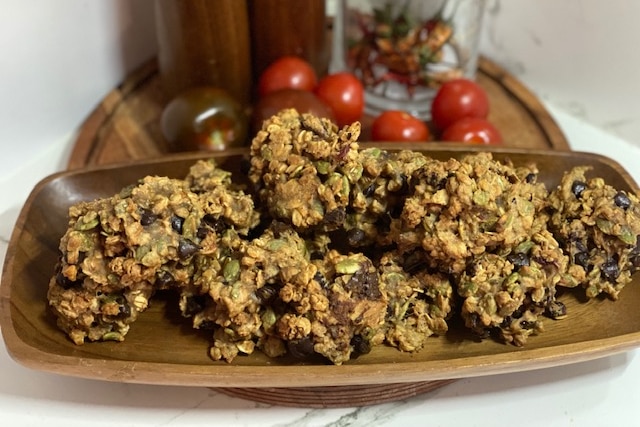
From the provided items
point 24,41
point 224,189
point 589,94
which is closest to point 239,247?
point 224,189

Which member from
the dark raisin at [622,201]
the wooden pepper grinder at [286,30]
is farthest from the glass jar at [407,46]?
the dark raisin at [622,201]

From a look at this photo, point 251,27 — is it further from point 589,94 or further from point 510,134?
point 589,94

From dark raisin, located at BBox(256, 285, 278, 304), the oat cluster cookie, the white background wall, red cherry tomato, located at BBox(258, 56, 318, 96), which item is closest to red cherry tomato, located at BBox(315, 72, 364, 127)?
red cherry tomato, located at BBox(258, 56, 318, 96)

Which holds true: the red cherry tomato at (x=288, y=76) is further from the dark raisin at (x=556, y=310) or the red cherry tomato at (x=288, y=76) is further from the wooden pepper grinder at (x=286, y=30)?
the dark raisin at (x=556, y=310)

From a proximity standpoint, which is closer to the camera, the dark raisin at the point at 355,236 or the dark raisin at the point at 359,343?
the dark raisin at the point at 359,343

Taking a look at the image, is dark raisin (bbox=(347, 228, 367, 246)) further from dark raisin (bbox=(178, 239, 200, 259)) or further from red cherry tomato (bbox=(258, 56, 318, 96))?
red cherry tomato (bbox=(258, 56, 318, 96))

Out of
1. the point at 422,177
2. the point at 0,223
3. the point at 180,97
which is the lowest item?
the point at 0,223
